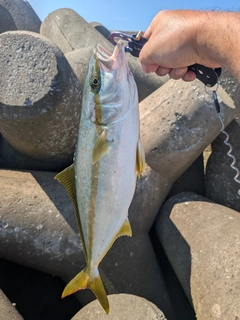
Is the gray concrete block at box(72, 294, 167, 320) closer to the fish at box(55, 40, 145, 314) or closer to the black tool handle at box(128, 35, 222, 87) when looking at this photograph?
the fish at box(55, 40, 145, 314)

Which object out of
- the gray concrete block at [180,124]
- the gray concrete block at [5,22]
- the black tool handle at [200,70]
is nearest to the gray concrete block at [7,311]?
the gray concrete block at [180,124]

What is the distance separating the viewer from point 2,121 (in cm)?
216

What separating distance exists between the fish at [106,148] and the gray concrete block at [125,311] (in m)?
0.57

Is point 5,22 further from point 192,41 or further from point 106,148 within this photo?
point 106,148

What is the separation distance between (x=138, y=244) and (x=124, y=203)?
1083 mm

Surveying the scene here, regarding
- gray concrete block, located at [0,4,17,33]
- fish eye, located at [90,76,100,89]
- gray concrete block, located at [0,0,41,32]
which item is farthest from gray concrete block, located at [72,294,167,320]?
gray concrete block, located at [0,0,41,32]

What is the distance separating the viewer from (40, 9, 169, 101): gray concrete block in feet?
9.91

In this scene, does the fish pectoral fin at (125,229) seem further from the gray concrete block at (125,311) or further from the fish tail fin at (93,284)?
the gray concrete block at (125,311)

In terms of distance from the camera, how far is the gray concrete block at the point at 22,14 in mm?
3941

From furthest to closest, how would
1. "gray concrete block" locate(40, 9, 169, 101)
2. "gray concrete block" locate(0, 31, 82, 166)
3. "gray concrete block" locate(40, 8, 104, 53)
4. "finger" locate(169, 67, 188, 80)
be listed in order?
"gray concrete block" locate(40, 8, 104, 53), "gray concrete block" locate(40, 9, 169, 101), "gray concrete block" locate(0, 31, 82, 166), "finger" locate(169, 67, 188, 80)

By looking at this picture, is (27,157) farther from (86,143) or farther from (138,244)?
(86,143)

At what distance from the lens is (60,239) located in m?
2.12

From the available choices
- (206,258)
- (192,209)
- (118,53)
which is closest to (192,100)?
(192,209)

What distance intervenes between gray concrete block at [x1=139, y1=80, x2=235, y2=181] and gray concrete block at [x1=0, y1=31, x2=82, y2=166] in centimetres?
54
